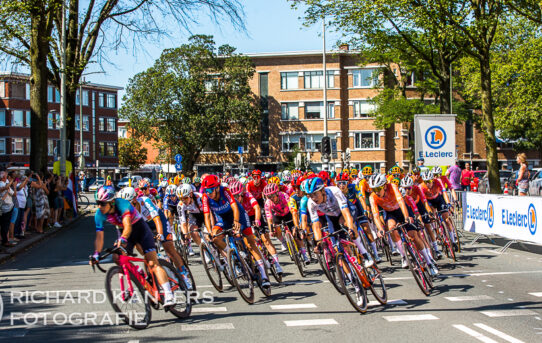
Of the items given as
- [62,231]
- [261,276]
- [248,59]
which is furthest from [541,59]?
[261,276]

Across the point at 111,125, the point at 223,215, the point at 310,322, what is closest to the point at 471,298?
the point at 310,322

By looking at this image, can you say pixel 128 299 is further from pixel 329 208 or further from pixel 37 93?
pixel 37 93

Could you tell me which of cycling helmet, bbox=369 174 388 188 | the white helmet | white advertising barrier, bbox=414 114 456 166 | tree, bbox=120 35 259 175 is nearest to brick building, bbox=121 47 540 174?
tree, bbox=120 35 259 175

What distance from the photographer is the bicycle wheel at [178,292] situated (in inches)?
295

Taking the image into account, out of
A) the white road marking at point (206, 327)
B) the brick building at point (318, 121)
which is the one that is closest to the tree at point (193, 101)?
the brick building at point (318, 121)

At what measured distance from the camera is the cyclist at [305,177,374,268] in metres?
8.00

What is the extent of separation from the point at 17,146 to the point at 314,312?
68.1 meters

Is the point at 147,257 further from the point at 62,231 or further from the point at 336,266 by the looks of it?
the point at 62,231

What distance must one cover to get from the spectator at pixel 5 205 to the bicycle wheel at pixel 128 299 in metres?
8.56

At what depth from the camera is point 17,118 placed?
225 ft

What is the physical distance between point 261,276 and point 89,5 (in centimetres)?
2073

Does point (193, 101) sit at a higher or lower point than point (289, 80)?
lower

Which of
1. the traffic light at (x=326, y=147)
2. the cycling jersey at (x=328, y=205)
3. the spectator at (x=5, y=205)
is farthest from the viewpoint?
the traffic light at (x=326, y=147)

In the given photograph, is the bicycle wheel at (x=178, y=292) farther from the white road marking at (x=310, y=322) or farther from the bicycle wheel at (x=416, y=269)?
the bicycle wheel at (x=416, y=269)
